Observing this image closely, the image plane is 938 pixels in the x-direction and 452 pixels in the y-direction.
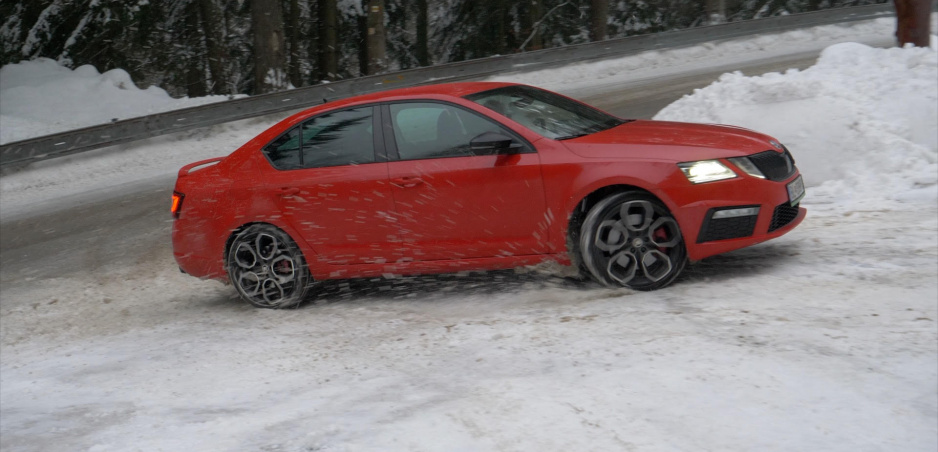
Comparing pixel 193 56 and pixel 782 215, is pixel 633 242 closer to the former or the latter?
pixel 782 215

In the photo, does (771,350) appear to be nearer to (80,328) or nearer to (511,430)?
(511,430)

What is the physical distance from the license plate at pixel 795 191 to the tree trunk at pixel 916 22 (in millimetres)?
6459

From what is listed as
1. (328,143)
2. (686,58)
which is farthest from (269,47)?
(328,143)

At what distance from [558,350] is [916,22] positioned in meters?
8.77

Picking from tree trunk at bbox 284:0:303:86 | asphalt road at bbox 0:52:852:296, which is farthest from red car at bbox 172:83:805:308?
tree trunk at bbox 284:0:303:86

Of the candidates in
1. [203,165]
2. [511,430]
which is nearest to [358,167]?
[203,165]

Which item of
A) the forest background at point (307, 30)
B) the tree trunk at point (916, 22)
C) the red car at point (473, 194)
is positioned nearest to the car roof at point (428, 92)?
the red car at point (473, 194)

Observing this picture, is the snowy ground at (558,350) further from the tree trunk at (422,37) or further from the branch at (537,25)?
the tree trunk at (422,37)

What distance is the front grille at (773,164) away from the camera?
5973mm

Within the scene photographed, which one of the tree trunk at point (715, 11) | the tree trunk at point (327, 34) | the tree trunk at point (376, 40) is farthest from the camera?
the tree trunk at point (327, 34)

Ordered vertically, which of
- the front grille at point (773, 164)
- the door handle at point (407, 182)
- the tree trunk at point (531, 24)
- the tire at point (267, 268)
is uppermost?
the tree trunk at point (531, 24)

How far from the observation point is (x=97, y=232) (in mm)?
10914

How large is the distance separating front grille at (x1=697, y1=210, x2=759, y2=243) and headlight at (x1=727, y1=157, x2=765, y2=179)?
0.89ft

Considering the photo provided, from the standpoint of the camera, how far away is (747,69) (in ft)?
56.4
